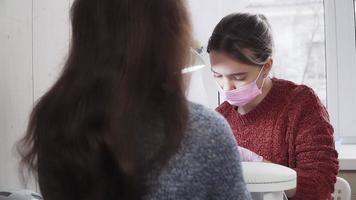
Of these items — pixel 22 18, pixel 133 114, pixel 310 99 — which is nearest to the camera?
pixel 133 114

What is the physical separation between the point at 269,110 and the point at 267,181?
510mm

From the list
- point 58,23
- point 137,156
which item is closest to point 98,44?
point 137,156

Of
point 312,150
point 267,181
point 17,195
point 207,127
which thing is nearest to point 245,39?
point 312,150

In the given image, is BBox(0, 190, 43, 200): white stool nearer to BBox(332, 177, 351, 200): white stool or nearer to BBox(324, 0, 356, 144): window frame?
BBox(332, 177, 351, 200): white stool

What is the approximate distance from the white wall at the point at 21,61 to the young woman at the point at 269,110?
498 millimetres

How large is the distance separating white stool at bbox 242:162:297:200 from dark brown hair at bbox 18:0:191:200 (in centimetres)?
27

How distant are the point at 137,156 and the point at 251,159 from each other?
1.83 feet

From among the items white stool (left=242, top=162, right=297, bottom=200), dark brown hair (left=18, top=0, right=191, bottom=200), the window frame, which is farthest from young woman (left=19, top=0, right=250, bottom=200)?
the window frame

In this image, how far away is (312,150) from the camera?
115 cm

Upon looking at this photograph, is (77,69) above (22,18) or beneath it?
beneath

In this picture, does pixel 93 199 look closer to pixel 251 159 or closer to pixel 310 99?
pixel 251 159

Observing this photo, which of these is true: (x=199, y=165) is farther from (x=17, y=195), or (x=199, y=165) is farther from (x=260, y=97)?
(x=260, y=97)

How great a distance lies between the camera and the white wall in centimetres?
104

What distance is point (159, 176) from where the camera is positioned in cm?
64
